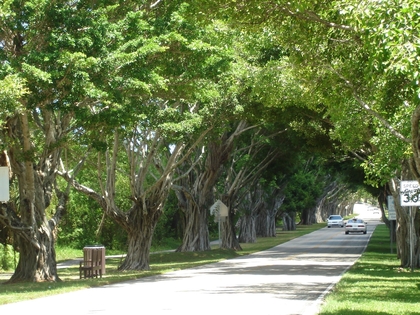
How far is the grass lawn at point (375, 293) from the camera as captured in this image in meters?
14.3

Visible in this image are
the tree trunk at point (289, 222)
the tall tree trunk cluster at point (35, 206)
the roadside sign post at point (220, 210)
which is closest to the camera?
the tall tree trunk cluster at point (35, 206)

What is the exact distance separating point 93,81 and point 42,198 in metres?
5.72

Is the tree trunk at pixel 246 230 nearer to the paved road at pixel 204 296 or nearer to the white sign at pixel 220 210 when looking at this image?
the white sign at pixel 220 210

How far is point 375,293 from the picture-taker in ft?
59.8

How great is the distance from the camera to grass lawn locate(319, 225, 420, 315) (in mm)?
14297

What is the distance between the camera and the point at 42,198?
23.1 m

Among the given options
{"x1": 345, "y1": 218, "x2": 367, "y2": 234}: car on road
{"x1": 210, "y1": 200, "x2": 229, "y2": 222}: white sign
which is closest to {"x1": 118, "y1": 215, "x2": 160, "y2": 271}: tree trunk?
{"x1": 210, "y1": 200, "x2": 229, "y2": 222}: white sign

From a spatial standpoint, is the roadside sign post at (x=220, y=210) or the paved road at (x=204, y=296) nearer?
the paved road at (x=204, y=296)

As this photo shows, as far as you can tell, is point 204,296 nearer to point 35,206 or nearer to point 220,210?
point 35,206

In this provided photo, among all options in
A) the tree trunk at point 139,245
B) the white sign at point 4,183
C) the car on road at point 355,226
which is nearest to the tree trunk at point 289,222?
the car on road at point 355,226

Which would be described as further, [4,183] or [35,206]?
[35,206]

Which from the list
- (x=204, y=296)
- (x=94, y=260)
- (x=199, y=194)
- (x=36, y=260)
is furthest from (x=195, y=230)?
(x=204, y=296)

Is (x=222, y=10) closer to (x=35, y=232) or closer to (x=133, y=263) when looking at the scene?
(x=35, y=232)

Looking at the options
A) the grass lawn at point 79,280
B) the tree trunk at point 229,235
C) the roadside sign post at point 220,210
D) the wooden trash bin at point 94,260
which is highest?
the roadside sign post at point 220,210
